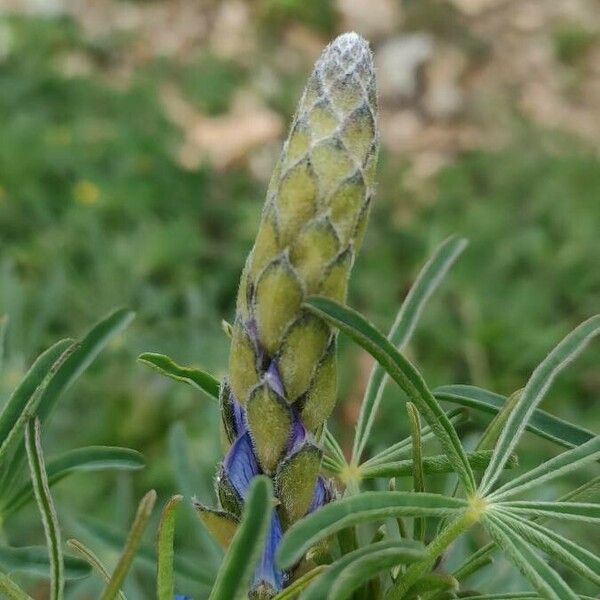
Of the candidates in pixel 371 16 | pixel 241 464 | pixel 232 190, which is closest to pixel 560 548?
pixel 241 464

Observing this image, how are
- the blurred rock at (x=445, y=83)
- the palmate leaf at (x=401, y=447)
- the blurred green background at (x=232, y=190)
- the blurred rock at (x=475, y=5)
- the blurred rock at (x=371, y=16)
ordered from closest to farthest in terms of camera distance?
1. the palmate leaf at (x=401, y=447)
2. the blurred green background at (x=232, y=190)
3. the blurred rock at (x=445, y=83)
4. the blurred rock at (x=371, y=16)
5. the blurred rock at (x=475, y=5)

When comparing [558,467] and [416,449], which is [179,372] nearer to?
[416,449]

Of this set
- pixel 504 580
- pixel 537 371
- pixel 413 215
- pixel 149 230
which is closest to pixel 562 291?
pixel 413 215

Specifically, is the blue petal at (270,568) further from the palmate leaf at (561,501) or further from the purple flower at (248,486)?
the palmate leaf at (561,501)

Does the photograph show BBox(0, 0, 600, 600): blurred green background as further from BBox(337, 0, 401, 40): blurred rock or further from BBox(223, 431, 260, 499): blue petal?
BBox(223, 431, 260, 499): blue petal

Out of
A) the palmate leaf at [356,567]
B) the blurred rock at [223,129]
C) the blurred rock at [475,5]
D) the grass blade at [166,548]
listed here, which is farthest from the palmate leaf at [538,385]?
the blurred rock at [475,5]

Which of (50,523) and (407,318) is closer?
(50,523)
